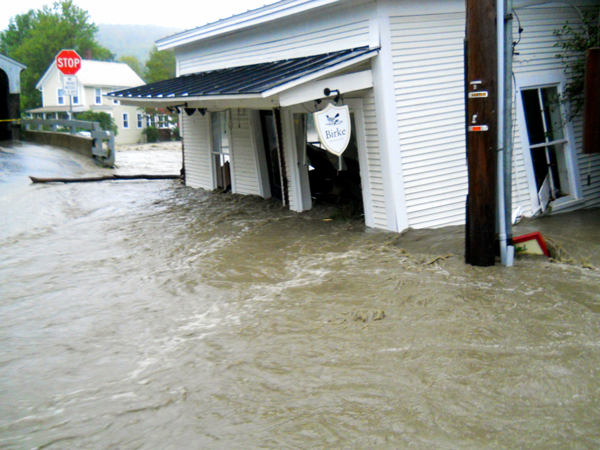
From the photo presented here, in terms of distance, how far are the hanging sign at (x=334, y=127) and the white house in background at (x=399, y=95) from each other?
1.26 feet

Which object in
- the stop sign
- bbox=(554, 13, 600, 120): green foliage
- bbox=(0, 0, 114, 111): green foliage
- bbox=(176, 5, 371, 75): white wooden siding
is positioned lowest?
bbox=(554, 13, 600, 120): green foliage

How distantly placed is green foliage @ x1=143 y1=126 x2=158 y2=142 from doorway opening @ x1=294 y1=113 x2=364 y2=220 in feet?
117

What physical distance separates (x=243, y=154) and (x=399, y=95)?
17.2ft

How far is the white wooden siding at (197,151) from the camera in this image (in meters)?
14.5

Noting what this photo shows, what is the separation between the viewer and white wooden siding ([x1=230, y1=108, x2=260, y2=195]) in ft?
41.8

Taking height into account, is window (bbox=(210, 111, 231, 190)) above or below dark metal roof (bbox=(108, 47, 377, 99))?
below

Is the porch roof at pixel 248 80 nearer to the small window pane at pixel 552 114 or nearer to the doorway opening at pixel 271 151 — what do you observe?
the doorway opening at pixel 271 151

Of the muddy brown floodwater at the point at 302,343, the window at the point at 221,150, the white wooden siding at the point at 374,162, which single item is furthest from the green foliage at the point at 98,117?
the white wooden siding at the point at 374,162

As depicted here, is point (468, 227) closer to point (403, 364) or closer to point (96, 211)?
point (403, 364)

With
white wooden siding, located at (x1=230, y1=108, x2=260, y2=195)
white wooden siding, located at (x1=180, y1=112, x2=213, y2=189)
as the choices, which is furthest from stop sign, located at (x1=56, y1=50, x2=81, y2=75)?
white wooden siding, located at (x1=230, y1=108, x2=260, y2=195)

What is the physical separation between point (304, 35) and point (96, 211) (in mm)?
6043

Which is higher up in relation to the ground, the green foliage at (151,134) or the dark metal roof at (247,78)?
the green foliage at (151,134)

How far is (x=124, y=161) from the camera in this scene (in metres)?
24.1

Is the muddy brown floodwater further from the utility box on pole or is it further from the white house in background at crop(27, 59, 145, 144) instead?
the white house in background at crop(27, 59, 145, 144)
